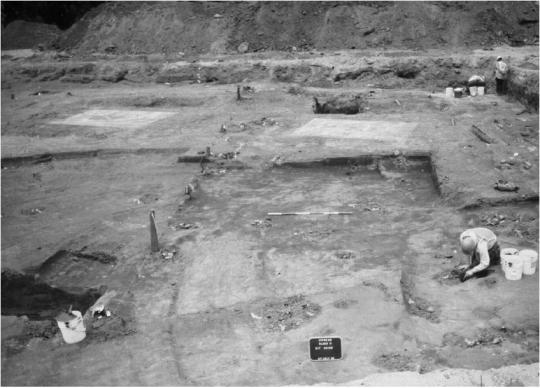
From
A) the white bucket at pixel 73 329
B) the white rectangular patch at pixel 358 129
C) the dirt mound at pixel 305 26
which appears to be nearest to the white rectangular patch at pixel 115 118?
the white rectangular patch at pixel 358 129

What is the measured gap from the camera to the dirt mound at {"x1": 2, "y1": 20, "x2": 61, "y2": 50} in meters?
28.4

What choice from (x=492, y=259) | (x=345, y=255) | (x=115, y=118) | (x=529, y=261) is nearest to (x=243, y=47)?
(x=115, y=118)

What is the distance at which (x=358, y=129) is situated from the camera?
553 inches

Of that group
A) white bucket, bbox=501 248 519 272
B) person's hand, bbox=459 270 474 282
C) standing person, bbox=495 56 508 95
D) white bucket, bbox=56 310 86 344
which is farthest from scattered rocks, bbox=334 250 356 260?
standing person, bbox=495 56 508 95

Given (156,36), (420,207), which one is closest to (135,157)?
(420,207)

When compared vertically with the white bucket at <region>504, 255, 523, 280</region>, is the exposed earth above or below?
below

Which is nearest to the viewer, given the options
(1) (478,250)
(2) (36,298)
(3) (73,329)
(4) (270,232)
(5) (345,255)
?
(3) (73,329)

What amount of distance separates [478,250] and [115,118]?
12437 millimetres

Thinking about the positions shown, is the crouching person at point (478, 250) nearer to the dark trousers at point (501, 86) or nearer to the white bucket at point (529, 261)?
the white bucket at point (529, 261)

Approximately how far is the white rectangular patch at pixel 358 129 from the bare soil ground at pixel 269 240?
0.38 ft

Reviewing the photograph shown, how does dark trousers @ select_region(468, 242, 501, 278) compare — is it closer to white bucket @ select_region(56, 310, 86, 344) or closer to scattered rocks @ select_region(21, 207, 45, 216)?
white bucket @ select_region(56, 310, 86, 344)

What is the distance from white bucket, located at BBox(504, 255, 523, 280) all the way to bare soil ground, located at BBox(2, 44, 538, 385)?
105 millimetres

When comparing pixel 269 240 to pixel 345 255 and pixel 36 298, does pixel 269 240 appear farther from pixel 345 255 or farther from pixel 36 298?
pixel 36 298

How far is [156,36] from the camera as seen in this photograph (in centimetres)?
2508
